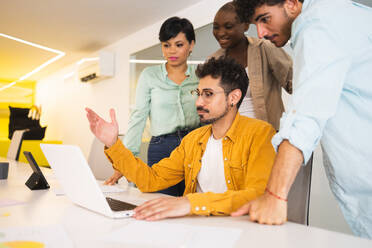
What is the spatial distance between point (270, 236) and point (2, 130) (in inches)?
386

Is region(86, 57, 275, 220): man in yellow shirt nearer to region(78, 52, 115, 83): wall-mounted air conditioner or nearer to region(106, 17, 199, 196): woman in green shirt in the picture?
region(106, 17, 199, 196): woman in green shirt

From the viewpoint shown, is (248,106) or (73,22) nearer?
(248,106)

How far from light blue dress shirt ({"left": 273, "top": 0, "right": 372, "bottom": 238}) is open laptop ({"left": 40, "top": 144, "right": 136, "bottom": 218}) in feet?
1.69

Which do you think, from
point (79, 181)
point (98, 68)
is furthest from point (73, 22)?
point (79, 181)

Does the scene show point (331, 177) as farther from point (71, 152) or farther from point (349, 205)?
point (71, 152)

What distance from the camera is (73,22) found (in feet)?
14.6

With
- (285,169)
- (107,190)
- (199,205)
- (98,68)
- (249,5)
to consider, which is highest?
(98,68)

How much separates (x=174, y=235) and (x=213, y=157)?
703 millimetres

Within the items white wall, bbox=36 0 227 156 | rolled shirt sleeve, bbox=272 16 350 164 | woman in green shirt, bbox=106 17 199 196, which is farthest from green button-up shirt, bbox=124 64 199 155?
white wall, bbox=36 0 227 156

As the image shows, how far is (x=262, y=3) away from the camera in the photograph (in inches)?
42.6

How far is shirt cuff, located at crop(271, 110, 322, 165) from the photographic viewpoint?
833 mm

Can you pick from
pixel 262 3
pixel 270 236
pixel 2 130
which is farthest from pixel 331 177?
pixel 2 130

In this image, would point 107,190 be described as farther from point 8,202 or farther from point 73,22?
point 73,22

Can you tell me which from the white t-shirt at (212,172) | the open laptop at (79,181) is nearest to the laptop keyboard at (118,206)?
the open laptop at (79,181)
